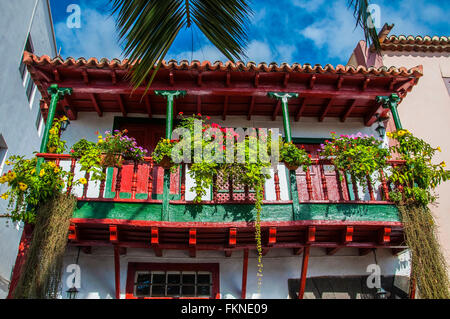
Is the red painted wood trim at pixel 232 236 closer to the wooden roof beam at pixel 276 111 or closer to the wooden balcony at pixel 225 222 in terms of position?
the wooden balcony at pixel 225 222

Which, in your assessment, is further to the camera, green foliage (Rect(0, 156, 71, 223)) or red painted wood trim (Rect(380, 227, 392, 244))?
red painted wood trim (Rect(380, 227, 392, 244))

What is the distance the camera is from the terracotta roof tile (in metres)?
8.10

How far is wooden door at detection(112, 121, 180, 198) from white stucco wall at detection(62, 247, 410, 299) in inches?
53.4

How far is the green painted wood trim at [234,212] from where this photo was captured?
23.4 ft

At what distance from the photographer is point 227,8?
3061 millimetres

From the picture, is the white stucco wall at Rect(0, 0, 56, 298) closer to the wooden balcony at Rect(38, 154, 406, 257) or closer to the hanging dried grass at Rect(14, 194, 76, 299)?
the wooden balcony at Rect(38, 154, 406, 257)

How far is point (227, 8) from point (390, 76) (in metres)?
6.64

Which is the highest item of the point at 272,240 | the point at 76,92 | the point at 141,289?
the point at 76,92

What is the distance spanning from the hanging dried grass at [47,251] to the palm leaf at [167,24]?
172 inches

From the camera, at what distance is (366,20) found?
3.23 metres

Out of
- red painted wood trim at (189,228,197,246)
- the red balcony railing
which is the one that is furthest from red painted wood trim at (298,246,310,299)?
red painted wood trim at (189,228,197,246)
